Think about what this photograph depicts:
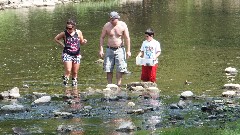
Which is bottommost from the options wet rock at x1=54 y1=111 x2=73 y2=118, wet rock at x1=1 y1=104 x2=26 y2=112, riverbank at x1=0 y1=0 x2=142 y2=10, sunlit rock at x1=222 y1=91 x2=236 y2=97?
riverbank at x1=0 y1=0 x2=142 y2=10

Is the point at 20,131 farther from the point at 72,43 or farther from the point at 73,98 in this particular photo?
the point at 72,43

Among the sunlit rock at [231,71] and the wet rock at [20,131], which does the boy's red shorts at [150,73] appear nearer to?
the sunlit rock at [231,71]

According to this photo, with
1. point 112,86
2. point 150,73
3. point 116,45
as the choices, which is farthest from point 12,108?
point 150,73

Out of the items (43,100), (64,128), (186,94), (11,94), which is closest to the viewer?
(64,128)

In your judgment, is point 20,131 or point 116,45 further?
point 116,45

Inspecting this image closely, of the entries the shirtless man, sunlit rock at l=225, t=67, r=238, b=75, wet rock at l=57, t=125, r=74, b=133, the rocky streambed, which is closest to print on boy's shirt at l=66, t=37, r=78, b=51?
the shirtless man

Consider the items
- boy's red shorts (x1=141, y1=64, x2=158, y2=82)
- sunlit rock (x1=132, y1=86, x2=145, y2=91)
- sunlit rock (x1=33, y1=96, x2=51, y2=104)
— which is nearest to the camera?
sunlit rock (x1=33, y1=96, x2=51, y2=104)

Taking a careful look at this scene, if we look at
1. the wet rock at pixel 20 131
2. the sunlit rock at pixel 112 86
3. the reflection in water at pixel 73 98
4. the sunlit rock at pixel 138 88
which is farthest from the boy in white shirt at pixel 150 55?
the wet rock at pixel 20 131

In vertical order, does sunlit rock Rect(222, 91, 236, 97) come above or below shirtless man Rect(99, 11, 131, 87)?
below

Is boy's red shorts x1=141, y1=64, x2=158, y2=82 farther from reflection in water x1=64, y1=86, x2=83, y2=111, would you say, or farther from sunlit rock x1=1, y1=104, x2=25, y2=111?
sunlit rock x1=1, y1=104, x2=25, y2=111

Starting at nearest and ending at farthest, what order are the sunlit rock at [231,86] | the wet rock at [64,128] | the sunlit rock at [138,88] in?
the wet rock at [64,128] < the sunlit rock at [231,86] < the sunlit rock at [138,88]

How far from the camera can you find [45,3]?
84.4 meters

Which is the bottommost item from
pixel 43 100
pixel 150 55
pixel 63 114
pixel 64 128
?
pixel 43 100

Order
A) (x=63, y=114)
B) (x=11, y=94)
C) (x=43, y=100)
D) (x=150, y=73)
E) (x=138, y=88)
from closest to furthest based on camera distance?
(x=63, y=114), (x=43, y=100), (x=11, y=94), (x=138, y=88), (x=150, y=73)
